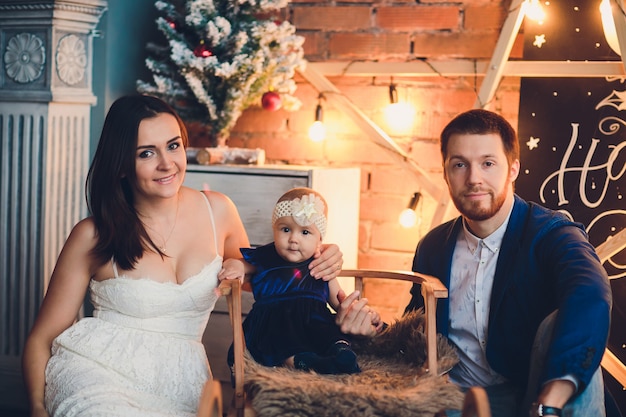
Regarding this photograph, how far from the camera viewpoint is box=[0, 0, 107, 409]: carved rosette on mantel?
314 centimetres

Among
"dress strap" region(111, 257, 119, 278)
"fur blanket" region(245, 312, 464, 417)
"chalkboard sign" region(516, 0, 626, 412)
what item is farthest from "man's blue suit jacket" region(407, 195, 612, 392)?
"dress strap" region(111, 257, 119, 278)

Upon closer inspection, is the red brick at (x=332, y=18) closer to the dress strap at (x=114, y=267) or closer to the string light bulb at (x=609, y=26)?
the string light bulb at (x=609, y=26)

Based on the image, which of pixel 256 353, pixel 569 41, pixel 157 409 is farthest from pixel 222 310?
pixel 569 41

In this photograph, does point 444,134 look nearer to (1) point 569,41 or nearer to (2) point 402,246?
(1) point 569,41

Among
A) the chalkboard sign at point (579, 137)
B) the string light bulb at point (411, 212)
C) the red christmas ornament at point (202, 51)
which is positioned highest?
the red christmas ornament at point (202, 51)

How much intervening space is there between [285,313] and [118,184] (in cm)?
65

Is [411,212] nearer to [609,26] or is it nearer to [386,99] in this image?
[386,99]

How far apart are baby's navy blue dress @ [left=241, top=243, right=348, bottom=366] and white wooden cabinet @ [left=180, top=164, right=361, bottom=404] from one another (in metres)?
0.53

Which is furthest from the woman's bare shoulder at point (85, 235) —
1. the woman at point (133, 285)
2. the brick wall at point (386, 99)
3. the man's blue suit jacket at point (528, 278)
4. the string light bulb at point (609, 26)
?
the string light bulb at point (609, 26)

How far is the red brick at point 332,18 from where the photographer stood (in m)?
3.50

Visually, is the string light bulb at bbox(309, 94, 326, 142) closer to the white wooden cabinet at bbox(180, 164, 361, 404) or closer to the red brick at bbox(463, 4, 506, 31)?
the white wooden cabinet at bbox(180, 164, 361, 404)

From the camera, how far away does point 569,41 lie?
3.05m

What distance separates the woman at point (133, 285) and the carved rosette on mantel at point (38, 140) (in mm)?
855

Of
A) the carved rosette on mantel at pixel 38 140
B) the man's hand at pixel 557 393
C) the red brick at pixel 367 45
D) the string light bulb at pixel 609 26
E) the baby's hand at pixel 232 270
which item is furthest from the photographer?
the red brick at pixel 367 45
